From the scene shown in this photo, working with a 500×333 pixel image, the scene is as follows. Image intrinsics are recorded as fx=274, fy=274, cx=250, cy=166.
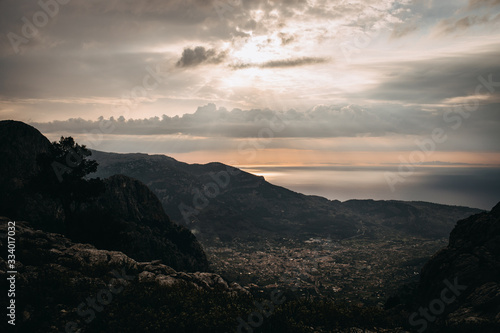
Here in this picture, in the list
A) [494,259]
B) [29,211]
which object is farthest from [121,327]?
[29,211]

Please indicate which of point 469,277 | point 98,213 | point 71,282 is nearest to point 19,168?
point 98,213

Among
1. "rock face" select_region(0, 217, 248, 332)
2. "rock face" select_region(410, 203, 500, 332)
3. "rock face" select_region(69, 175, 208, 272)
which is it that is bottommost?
"rock face" select_region(69, 175, 208, 272)

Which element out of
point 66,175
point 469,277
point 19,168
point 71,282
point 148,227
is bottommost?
point 148,227

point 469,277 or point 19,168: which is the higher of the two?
point 19,168

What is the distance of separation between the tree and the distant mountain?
1.28 metres

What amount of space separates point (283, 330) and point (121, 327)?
13421 mm

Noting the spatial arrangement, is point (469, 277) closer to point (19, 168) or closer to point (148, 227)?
point (19, 168)

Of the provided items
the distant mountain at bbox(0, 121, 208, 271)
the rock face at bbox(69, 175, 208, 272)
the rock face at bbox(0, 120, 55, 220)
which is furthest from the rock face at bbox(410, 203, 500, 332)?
the rock face at bbox(0, 120, 55, 220)

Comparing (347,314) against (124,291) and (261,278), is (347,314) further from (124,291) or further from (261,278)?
(261,278)

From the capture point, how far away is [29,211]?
55.9m

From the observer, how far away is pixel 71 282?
25.0 metres

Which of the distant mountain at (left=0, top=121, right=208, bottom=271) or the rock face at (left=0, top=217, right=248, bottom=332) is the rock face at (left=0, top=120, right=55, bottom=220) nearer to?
the distant mountain at (left=0, top=121, right=208, bottom=271)

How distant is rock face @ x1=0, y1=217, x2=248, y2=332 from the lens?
2117 cm

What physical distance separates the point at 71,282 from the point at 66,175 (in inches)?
1187
